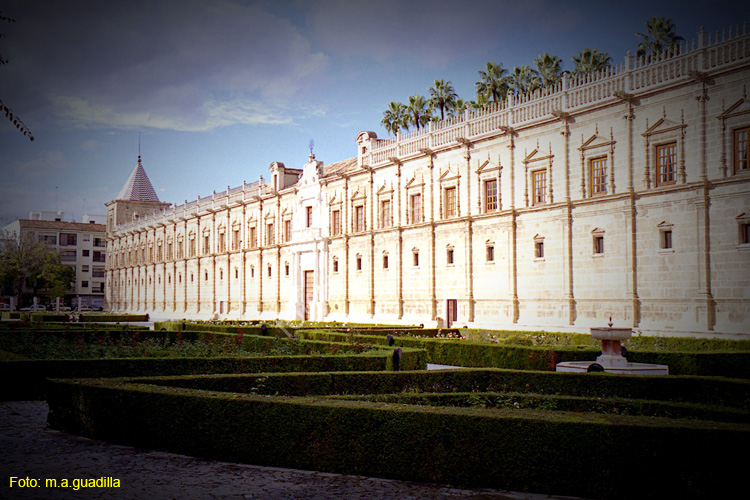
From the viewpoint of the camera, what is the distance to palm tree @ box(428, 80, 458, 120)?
1985 inches

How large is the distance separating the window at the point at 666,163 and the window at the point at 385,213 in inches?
670

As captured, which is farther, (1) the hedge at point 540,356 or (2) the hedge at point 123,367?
(1) the hedge at point 540,356

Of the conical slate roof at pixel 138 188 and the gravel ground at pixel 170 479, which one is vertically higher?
the conical slate roof at pixel 138 188

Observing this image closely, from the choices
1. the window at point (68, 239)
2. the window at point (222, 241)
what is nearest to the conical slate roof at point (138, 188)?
the window at point (68, 239)

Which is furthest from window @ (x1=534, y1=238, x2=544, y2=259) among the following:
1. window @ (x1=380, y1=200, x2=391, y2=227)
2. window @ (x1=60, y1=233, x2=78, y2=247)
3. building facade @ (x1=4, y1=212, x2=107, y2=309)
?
window @ (x1=60, y1=233, x2=78, y2=247)

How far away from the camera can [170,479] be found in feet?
23.0

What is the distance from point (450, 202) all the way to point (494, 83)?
16301mm

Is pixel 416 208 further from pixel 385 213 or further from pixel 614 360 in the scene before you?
pixel 614 360

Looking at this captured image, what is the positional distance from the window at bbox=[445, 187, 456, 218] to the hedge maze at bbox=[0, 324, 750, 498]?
72.3ft

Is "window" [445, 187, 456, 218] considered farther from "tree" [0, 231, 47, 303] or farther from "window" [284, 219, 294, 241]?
"tree" [0, 231, 47, 303]

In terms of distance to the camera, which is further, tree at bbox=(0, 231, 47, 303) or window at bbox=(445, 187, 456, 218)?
tree at bbox=(0, 231, 47, 303)

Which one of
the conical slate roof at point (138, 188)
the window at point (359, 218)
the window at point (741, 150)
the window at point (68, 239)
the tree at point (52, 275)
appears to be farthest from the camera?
the window at point (68, 239)

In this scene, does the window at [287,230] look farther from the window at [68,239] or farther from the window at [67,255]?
the window at [68,239]

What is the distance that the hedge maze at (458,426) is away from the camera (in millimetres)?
6375
